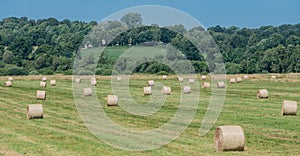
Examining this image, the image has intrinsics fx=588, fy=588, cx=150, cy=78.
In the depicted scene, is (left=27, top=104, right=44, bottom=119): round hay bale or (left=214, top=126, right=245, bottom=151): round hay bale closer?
(left=214, top=126, right=245, bottom=151): round hay bale

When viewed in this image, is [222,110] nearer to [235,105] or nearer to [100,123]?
[235,105]

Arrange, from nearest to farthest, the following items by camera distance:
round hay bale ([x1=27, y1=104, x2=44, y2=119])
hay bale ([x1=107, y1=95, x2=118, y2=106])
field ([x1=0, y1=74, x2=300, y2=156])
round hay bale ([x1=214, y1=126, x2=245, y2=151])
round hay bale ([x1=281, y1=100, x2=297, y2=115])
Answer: round hay bale ([x1=214, y1=126, x2=245, y2=151]) → field ([x1=0, y1=74, x2=300, y2=156]) → round hay bale ([x1=27, y1=104, x2=44, y2=119]) → round hay bale ([x1=281, y1=100, x2=297, y2=115]) → hay bale ([x1=107, y1=95, x2=118, y2=106])

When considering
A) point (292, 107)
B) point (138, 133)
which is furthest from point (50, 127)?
point (292, 107)

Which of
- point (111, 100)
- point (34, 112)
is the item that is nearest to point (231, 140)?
point (34, 112)

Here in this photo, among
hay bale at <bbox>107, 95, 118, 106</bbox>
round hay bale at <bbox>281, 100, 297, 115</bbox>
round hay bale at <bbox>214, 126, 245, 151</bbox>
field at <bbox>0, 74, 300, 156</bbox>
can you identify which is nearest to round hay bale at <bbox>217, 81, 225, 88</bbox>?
field at <bbox>0, 74, 300, 156</bbox>

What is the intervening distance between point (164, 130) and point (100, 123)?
3.79 m

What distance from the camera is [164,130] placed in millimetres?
23281

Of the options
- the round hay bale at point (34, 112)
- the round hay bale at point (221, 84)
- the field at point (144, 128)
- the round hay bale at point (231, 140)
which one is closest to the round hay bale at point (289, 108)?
the field at point (144, 128)

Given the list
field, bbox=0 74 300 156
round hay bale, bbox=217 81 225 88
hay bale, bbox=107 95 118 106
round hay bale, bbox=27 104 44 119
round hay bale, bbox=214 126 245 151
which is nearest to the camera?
round hay bale, bbox=214 126 245 151

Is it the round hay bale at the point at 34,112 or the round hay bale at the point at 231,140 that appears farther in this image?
the round hay bale at the point at 34,112

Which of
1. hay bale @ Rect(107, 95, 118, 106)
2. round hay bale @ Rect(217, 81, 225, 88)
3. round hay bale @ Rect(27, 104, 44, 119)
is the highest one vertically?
round hay bale @ Rect(217, 81, 225, 88)

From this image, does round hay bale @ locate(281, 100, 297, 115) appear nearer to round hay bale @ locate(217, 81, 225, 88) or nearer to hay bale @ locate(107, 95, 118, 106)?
hay bale @ locate(107, 95, 118, 106)

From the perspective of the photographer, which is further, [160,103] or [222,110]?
[160,103]

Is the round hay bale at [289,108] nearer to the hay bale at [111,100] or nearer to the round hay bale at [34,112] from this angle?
the hay bale at [111,100]
